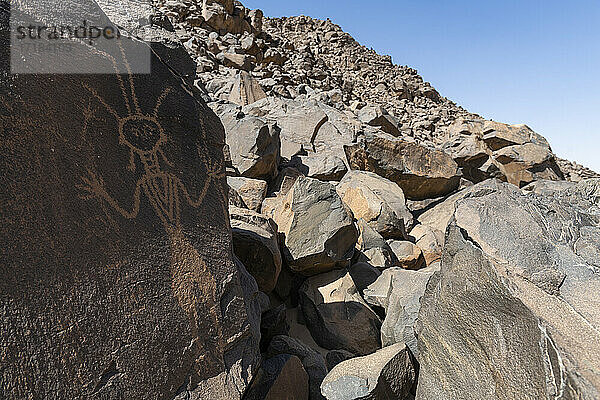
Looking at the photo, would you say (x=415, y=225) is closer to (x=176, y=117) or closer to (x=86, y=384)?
(x=176, y=117)

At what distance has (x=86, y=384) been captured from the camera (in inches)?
45.8

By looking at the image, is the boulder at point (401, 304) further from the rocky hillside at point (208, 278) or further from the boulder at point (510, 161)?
the boulder at point (510, 161)

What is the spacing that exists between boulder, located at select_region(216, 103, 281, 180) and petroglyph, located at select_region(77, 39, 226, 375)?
2.14m

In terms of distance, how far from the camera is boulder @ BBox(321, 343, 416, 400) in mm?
1842

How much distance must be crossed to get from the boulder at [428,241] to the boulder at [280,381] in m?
2.30

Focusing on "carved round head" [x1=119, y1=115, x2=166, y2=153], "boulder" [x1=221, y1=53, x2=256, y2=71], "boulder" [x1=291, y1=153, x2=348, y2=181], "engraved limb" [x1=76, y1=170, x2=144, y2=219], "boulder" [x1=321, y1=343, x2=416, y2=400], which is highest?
"boulder" [x1=221, y1=53, x2=256, y2=71]

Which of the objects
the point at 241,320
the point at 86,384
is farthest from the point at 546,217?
the point at 86,384

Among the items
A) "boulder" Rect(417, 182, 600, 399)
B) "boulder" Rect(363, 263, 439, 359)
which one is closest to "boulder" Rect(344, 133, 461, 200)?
"boulder" Rect(363, 263, 439, 359)

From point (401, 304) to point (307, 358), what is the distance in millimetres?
620

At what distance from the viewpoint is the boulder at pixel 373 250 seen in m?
3.33

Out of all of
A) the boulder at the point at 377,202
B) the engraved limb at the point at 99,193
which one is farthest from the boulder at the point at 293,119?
the engraved limb at the point at 99,193

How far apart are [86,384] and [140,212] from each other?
56 centimetres

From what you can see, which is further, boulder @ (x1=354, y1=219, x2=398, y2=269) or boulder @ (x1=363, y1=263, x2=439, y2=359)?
boulder @ (x1=354, y1=219, x2=398, y2=269)

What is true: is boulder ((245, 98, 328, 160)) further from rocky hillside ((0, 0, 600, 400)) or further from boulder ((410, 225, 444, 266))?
rocky hillside ((0, 0, 600, 400))
